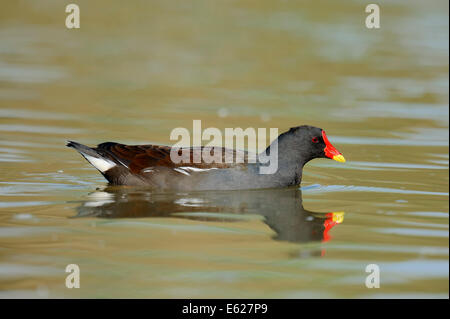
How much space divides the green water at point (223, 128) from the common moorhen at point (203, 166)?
Result: 0.53 ft

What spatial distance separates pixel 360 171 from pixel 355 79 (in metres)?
6.74

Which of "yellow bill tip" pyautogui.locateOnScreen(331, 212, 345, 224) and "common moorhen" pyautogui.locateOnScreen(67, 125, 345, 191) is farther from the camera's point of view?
"common moorhen" pyautogui.locateOnScreen(67, 125, 345, 191)

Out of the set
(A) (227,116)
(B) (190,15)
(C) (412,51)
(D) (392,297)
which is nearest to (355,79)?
(C) (412,51)

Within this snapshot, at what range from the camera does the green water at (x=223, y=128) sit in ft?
20.3

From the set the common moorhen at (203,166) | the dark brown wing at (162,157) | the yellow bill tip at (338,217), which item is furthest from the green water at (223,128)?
the dark brown wing at (162,157)

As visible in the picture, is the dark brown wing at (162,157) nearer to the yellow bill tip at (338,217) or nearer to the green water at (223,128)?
the green water at (223,128)

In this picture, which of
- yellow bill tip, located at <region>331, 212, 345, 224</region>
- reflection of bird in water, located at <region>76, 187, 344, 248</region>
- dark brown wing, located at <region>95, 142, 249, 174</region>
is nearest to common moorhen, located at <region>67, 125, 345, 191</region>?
dark brown wing, located at <region>95, 142, 249, 174</region>

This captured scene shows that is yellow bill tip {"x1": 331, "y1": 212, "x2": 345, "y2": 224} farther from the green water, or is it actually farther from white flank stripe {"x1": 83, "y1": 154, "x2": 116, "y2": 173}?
white flank stripe {"x1": 83, "y1": 154, "x2": 116, "y2": 173}

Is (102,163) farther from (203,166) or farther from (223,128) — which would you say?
(223,128)

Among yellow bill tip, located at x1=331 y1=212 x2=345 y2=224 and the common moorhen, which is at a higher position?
the common moorhen

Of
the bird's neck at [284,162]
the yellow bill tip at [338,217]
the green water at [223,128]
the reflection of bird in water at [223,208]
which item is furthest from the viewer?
the bird's neck at [284,162]

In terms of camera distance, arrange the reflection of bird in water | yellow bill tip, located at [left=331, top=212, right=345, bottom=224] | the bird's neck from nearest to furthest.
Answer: the reflection of bird in water → yellow bill tip, located at [left=331, top=212, right=345, bottom=224] → the bird's neck

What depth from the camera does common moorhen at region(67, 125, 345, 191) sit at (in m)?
8.65

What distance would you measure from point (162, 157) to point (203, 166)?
50 cm
